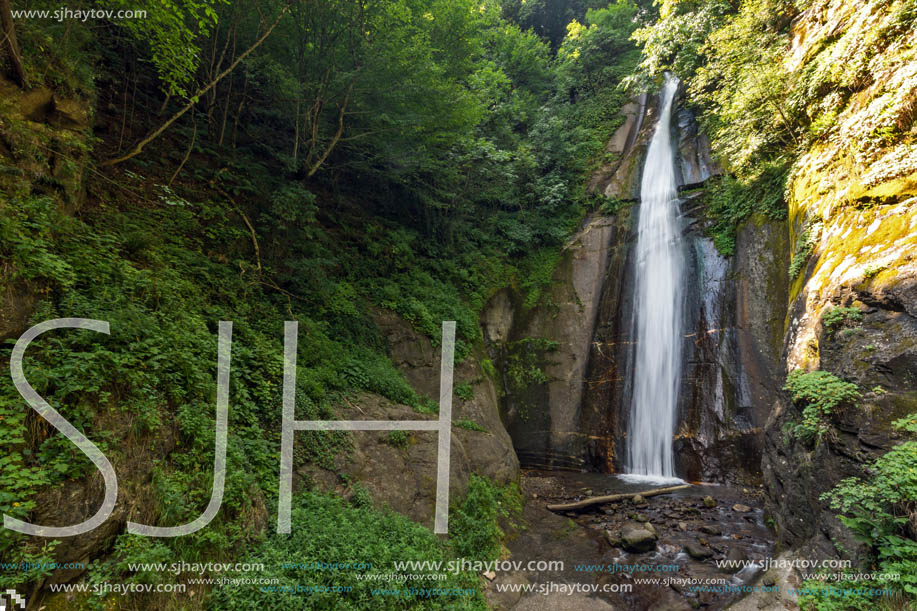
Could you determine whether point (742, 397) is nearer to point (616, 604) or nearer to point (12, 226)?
point (616, 604)

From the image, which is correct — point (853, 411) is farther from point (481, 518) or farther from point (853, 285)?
point (481, 518)

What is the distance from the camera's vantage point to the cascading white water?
10.2m

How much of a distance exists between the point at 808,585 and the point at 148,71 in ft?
48.8

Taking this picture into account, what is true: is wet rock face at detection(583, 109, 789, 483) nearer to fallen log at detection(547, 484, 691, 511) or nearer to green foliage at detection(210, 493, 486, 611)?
fallen log at detection(547, 484, 691, 511)

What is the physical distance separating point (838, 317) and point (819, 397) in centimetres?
121

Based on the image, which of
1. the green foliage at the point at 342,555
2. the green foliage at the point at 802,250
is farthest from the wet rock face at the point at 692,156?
the green foliage at the point at 342,555

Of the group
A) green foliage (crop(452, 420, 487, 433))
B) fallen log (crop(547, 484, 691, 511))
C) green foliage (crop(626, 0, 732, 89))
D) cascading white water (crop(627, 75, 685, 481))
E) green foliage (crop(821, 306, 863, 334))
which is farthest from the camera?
green foliage (crop(626, 0, 732, 89))

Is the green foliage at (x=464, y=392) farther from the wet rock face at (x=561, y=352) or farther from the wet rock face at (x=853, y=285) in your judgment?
the wet rock face at (x=853, y=285)

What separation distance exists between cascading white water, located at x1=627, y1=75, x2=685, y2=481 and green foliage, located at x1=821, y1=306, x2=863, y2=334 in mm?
5230

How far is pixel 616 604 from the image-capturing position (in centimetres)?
533

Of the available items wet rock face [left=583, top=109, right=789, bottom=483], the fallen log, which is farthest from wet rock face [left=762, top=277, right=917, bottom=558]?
wet rock face [left=583, top=109, right=789, bottom=483]

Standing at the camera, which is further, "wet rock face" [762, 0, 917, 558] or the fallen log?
the fallen log

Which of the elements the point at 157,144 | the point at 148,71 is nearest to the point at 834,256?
the point at 157,144

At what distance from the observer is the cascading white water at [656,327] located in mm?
10172
